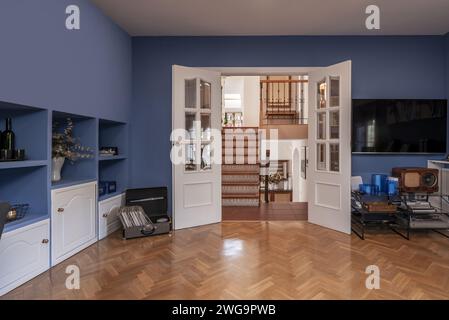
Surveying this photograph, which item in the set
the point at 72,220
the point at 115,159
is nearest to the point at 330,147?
the point at 115,159

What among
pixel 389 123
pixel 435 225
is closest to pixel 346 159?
pixel 389 123

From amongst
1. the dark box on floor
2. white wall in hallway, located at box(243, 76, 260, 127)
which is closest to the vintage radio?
the dark box on floor

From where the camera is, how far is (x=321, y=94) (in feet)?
12.8

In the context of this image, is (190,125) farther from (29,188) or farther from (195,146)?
(29,188)

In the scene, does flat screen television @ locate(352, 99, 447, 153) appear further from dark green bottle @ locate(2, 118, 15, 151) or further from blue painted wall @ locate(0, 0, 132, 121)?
dark green bottle @ locate(2, 118, 15, 151)

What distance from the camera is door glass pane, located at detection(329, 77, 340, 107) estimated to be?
361 centimetres

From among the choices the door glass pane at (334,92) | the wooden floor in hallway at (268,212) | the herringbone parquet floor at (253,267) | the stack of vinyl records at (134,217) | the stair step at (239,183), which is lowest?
the herringbone parquet floor at (253,267)

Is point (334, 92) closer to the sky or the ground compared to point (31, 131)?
closer to the sky

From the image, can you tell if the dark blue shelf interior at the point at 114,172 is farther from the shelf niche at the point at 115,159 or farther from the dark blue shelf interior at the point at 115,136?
the dark blue shelf interior at the point at 115,136

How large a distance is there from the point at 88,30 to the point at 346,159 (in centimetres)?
360

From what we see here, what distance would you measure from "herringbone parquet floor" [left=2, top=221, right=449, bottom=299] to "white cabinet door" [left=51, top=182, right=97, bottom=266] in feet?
0.39

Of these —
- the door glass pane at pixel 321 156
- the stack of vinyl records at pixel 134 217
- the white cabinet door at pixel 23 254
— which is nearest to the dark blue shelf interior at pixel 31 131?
the white cabinet door at pixel 23 254

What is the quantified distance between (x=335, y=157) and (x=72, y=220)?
11.2ft

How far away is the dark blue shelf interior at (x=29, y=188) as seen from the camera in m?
2.40
